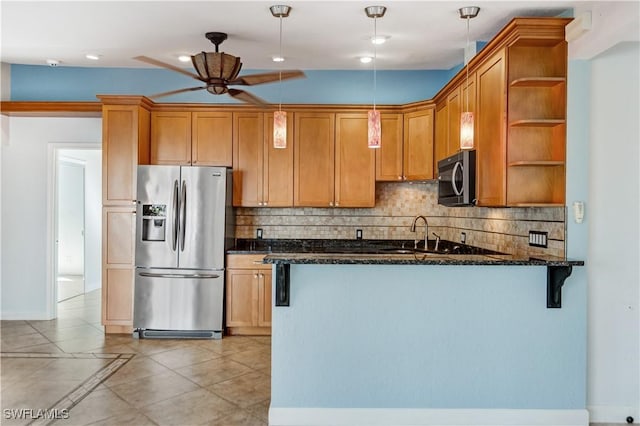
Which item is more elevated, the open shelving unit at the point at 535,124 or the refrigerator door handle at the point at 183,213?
the open shelving unit at the point at 535,124

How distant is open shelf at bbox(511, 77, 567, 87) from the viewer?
2.96 metres

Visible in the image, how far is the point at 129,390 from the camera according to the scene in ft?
10.9

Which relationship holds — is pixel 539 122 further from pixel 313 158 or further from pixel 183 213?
pixel 183 213

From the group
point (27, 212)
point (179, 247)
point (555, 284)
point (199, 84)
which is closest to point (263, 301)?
point (179, 247)

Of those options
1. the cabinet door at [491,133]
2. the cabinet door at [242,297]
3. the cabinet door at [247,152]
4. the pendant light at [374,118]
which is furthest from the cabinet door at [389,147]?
the cabinet door at [242,297]

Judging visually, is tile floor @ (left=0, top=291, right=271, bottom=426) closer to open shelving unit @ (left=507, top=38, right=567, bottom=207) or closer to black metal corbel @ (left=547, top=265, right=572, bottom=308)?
black metal corbel @ (left=547, top=265, right=572, bottom=308)

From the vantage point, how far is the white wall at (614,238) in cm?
290

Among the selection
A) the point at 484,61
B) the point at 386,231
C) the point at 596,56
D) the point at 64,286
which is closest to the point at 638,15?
the point at 596,56

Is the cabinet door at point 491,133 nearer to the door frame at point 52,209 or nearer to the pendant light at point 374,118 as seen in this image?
the pendant light at point 374,118

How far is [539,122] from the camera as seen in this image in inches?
117

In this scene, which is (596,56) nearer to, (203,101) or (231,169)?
(231,169)

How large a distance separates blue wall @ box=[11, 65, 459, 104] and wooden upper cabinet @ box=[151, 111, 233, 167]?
0.35m

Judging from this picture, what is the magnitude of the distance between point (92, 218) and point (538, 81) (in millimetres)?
6874

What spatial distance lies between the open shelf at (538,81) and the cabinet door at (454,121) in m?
0.96
